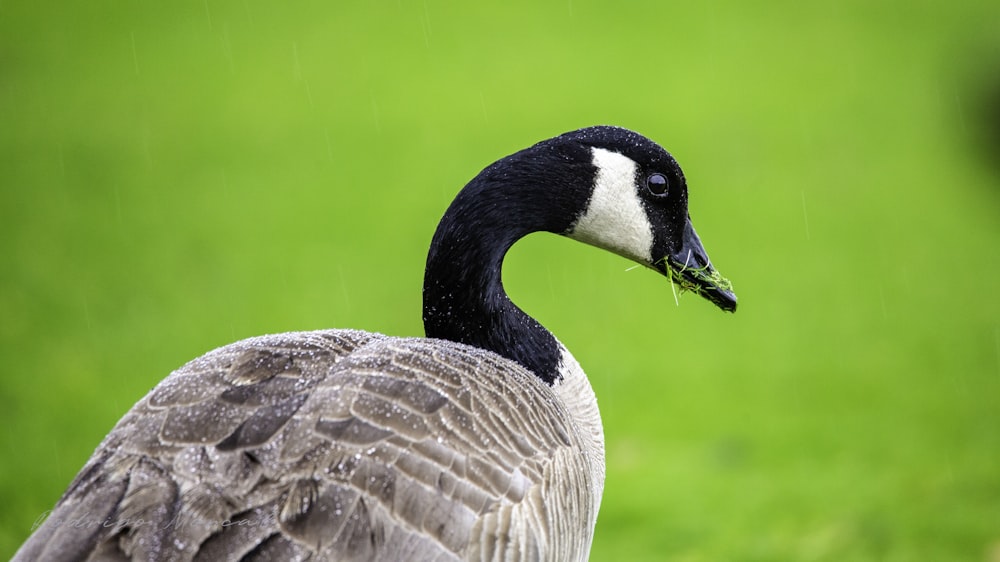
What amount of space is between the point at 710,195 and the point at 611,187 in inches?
254

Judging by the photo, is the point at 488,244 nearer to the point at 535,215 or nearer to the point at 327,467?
the point at 535,215

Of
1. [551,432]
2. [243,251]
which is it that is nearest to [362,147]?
[243,251]

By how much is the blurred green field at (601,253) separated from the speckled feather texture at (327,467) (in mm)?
2406

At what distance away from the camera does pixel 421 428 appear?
7.24 feet

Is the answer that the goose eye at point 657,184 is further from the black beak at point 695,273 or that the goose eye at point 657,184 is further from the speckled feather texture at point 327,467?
the speckled feather texture at point 327,467

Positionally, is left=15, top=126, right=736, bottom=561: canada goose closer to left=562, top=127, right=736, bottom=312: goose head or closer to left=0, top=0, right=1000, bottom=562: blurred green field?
left=562, top=127, right=736, bottom=312: goose head

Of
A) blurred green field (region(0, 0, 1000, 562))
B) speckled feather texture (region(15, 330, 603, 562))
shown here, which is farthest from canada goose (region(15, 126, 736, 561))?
blurred green field (region(0, 0, 1000, 562))

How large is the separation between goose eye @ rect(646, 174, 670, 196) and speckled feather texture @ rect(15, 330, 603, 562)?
733 mm

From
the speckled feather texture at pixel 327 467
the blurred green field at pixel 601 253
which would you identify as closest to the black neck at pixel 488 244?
the speckled feather texture at pixel 327 467

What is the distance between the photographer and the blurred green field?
5484 millimetres

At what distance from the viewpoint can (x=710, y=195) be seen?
906cm

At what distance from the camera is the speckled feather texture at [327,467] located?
1.95m

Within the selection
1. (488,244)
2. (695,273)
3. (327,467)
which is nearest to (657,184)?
(695,273)

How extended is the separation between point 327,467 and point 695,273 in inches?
55.0
